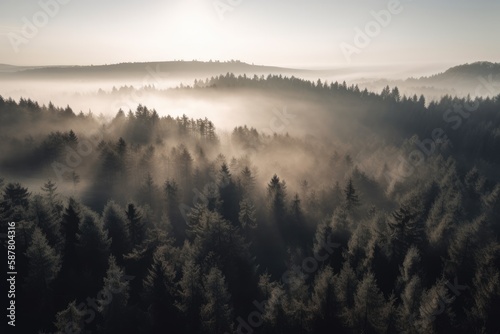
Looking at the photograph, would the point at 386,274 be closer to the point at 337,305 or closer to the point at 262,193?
the point at 337,305

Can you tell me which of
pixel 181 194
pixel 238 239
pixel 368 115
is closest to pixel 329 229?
pixel 238 239

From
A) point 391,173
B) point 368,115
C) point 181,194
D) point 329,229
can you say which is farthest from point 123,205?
point 368,115

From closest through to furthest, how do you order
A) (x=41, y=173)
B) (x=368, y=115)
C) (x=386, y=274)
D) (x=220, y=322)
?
(x=220, y=322) < (x=386, y=274) < (x=41, y=173) < (x=368, y=115)

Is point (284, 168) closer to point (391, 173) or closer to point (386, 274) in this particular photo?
point (391, 173)

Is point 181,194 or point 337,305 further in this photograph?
point 181,194

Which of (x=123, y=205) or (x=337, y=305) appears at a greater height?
(x=337, y=305)

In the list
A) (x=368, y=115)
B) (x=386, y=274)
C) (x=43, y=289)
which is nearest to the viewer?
(x=43, y=289)
